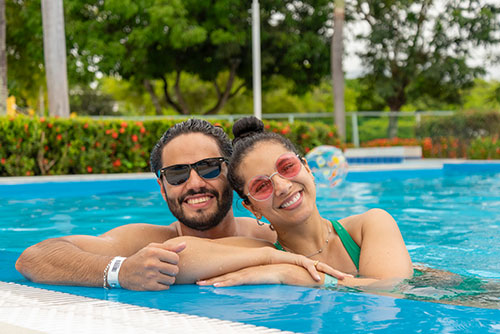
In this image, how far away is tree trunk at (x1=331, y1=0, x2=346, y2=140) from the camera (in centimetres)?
2270

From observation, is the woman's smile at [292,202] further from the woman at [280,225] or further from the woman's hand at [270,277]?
the woman's hand at [270,277]

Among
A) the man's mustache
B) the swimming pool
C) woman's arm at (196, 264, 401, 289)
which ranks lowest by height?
the swimming pool

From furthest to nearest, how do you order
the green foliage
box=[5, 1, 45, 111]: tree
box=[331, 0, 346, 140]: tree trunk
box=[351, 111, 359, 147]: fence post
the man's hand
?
box=[5, 1, 45, 111]: tree < box=[351, 111, 359, 147]: fence post < box=[331, 0, 346, 140]: tree trunk < the green foliage < the man's hand

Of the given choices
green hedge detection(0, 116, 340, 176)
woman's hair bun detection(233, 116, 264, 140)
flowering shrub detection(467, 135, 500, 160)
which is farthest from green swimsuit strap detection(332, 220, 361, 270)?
flowering shrub detection(467, 135, 500, 160)

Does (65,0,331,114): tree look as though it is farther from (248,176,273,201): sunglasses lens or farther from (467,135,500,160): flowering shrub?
(248,176,273,201): sunglasses lens

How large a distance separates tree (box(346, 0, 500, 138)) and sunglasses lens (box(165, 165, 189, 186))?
82.2 ft

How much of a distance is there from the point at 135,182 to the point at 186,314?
1019 cm

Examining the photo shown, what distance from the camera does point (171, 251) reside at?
3029 millimetres

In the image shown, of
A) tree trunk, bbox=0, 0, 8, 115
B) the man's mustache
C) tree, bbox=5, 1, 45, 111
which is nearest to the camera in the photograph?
the man's mustache

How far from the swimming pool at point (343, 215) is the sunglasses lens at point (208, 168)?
48cm

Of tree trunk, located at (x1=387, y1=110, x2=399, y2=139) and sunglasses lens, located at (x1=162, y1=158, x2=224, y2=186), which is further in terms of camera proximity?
tree trunk, located at (x1=387, y1=110, x2=399, y2=139)

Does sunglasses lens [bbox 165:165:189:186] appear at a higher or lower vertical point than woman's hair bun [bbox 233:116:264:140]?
lower

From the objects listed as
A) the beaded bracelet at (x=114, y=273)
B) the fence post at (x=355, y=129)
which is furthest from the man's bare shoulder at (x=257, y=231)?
the fence post at (x=355, y=129)

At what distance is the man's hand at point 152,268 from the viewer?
2977 mm
